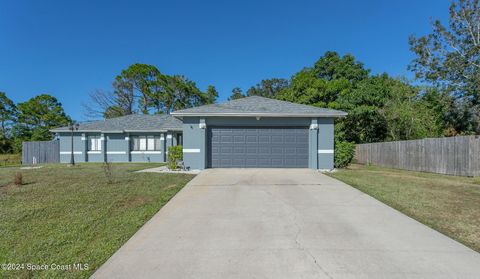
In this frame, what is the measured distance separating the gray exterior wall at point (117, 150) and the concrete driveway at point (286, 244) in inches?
579

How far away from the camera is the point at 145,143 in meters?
21.2

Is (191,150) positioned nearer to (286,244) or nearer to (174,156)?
(174,156)

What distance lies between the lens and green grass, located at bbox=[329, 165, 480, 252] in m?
4.75

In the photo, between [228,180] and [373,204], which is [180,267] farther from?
[228,180]

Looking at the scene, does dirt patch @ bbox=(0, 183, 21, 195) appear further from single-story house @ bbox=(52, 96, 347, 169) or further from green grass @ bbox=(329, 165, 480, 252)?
green grass @ bbox=(329, 165, 480, 252)

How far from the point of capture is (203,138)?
13164 mm

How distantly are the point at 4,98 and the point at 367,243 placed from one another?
2012 inches

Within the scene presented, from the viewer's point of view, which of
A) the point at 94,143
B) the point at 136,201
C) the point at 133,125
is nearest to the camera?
the point at 136,201

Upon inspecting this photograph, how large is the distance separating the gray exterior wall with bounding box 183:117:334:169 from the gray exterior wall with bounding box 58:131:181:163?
26.0ft

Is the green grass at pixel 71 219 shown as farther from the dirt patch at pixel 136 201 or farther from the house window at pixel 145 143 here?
the house window at pixel 145 143

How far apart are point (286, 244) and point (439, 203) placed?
4.89 metres

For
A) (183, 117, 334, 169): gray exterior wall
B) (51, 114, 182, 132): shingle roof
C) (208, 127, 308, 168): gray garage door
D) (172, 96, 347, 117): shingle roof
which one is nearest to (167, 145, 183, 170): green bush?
(183, 117, 334, 169): gray exterior wall

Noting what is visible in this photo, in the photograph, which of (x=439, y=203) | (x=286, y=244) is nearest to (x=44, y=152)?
(x=286, y=244)

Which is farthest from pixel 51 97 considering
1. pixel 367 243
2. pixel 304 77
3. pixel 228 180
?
pixel 367 243
